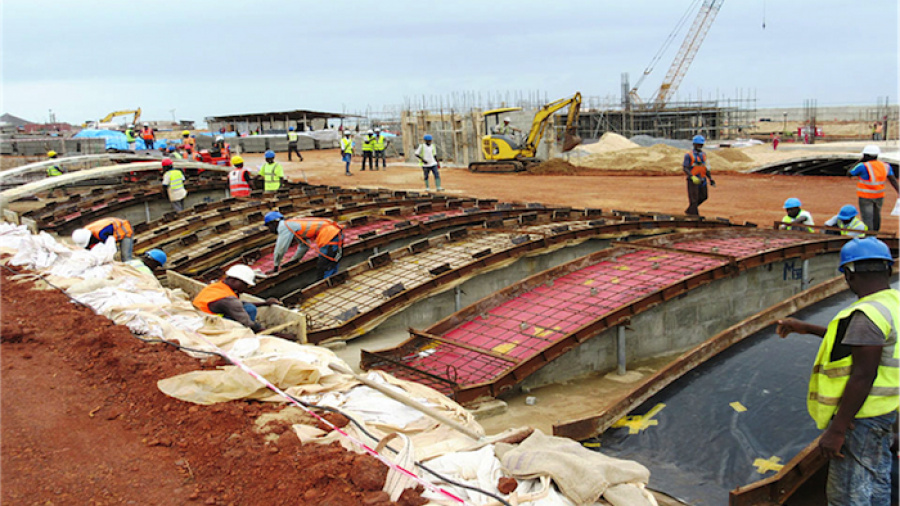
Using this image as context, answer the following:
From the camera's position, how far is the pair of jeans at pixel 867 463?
3.73 m

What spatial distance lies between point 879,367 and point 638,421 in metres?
2.30

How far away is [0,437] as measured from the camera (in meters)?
4.26

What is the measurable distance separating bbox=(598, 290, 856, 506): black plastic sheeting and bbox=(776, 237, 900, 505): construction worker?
102cm

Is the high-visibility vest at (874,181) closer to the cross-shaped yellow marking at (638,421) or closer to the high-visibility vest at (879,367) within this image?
the cross-shaped yellow marking at (638,421)

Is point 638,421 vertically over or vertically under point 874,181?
under

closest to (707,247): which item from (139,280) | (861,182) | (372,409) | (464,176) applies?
(861,182)

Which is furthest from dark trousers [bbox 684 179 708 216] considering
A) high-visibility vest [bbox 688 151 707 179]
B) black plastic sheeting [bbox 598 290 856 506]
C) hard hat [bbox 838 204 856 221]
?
black plastic sheeting [bbox 598 290 856 506]

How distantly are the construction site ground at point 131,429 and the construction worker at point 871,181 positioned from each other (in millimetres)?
5763

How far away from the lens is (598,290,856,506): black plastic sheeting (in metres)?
4.91

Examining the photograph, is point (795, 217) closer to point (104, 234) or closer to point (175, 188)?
point (104, 234)

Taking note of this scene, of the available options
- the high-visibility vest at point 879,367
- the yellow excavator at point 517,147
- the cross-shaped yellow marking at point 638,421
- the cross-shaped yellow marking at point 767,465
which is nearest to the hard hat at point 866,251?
the high-visibility vest at point 879,367

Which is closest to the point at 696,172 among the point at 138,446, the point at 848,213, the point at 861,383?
the point at 848,213

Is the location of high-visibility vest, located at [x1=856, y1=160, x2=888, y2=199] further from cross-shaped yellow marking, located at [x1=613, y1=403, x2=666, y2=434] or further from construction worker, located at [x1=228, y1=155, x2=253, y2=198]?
construction worker, located at [x1=228, y1=155, x2=253, y2=198]

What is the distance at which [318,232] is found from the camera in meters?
9.94
